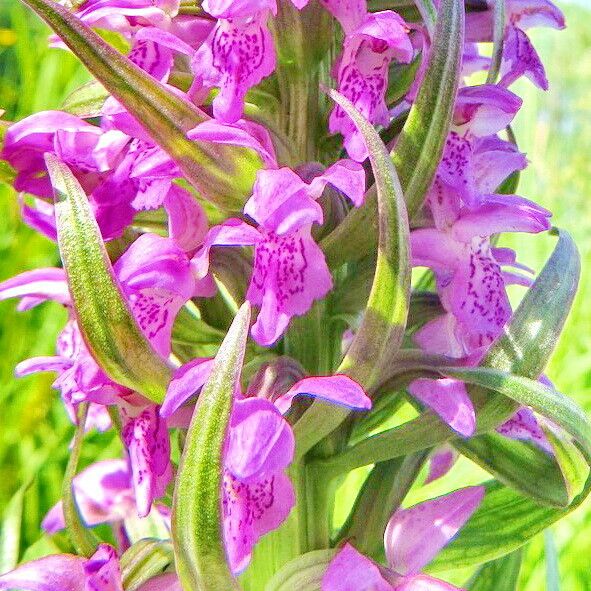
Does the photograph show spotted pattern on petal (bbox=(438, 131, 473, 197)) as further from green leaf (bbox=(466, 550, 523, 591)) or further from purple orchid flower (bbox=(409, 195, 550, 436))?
green leaf (bbox=(466, 550, 523, 591))

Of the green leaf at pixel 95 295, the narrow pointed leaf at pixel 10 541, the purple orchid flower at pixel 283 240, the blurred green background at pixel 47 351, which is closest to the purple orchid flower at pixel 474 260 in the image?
the purple orchid flower at pixel 283 240

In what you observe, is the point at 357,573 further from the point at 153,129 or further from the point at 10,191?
the point at 10,191

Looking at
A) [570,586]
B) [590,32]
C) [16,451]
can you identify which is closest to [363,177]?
[570,586]

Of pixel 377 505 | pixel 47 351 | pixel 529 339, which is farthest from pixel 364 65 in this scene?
pixel 47 351

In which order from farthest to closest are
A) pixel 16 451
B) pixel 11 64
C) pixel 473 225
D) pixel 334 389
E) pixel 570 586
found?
pixel 11 64, pixel 16 451, pixel 570 586, pixel 473 225, pixel 334 389

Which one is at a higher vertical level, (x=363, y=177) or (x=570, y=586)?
(x=363, y=177)

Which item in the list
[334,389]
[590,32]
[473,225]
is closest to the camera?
[334,389]

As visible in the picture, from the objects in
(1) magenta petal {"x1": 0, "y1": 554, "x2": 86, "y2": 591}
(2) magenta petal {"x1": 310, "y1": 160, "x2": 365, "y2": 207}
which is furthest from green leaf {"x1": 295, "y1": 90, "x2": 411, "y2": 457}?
(1) magenta petal {"x1": 0, "y1": 554, "x2": 86, "y2": 591}
